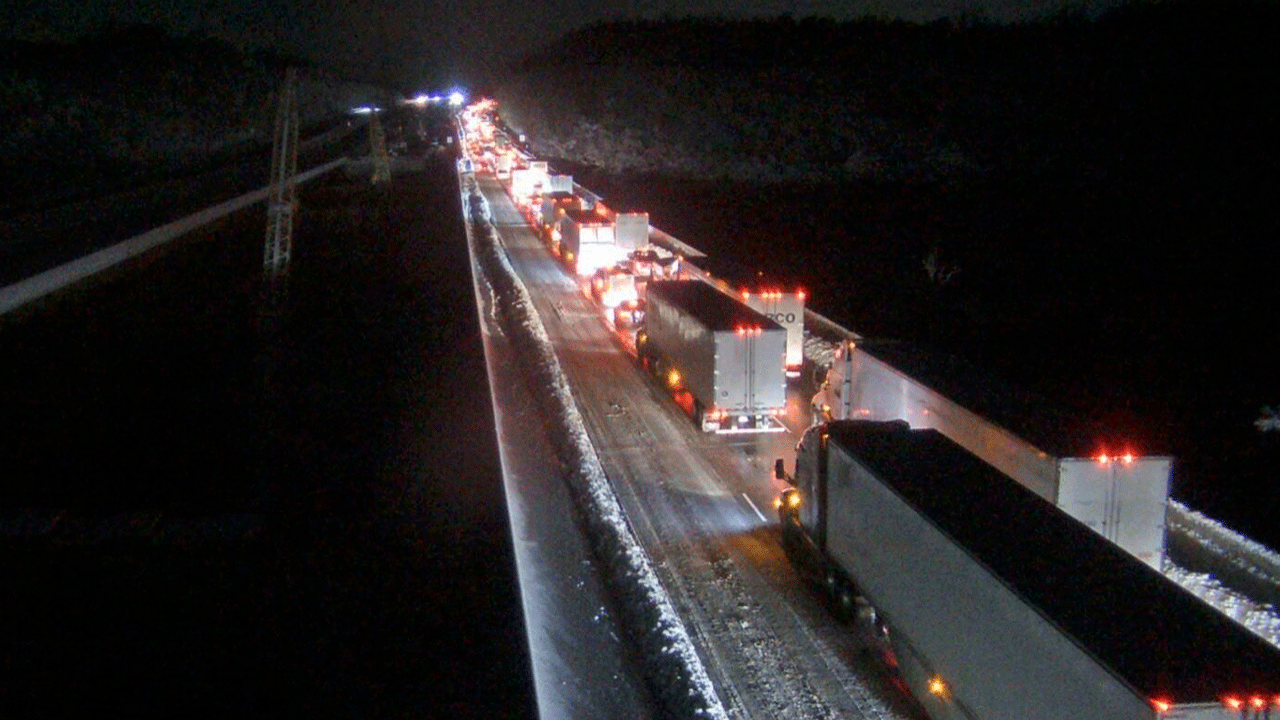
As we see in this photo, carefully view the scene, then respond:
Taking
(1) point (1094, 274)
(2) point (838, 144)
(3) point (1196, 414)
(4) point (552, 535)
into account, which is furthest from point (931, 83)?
(4) point (552, 535)

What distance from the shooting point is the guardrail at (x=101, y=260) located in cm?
3062

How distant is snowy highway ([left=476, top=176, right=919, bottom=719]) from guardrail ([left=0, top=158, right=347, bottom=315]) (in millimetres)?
14715

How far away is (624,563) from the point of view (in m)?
16.2

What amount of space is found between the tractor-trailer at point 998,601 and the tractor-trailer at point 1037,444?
5.09 feet

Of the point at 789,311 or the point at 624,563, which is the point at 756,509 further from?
the point at 789,311

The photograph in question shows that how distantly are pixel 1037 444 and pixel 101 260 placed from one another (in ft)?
100.0

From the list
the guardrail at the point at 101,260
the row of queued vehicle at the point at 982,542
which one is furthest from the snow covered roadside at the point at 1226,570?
the guardrail at the point at 101,260

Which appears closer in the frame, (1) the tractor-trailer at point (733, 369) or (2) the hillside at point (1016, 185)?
(1) the tractor-trailer at point (733, 369)

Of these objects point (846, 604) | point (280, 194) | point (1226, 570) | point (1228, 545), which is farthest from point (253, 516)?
point (280, 194)

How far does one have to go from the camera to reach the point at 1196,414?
26.8 m

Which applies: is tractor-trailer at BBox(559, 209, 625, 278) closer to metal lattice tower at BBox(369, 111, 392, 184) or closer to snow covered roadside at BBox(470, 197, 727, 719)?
snow covered roadside at BBox(470, 197, 727, 719)

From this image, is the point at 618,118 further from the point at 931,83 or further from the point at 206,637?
the point at 206,637

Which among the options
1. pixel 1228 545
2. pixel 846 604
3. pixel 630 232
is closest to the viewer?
pixel 846 604

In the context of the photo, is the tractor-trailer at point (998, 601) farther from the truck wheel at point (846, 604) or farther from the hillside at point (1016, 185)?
the hillside at point (1016, 185)
